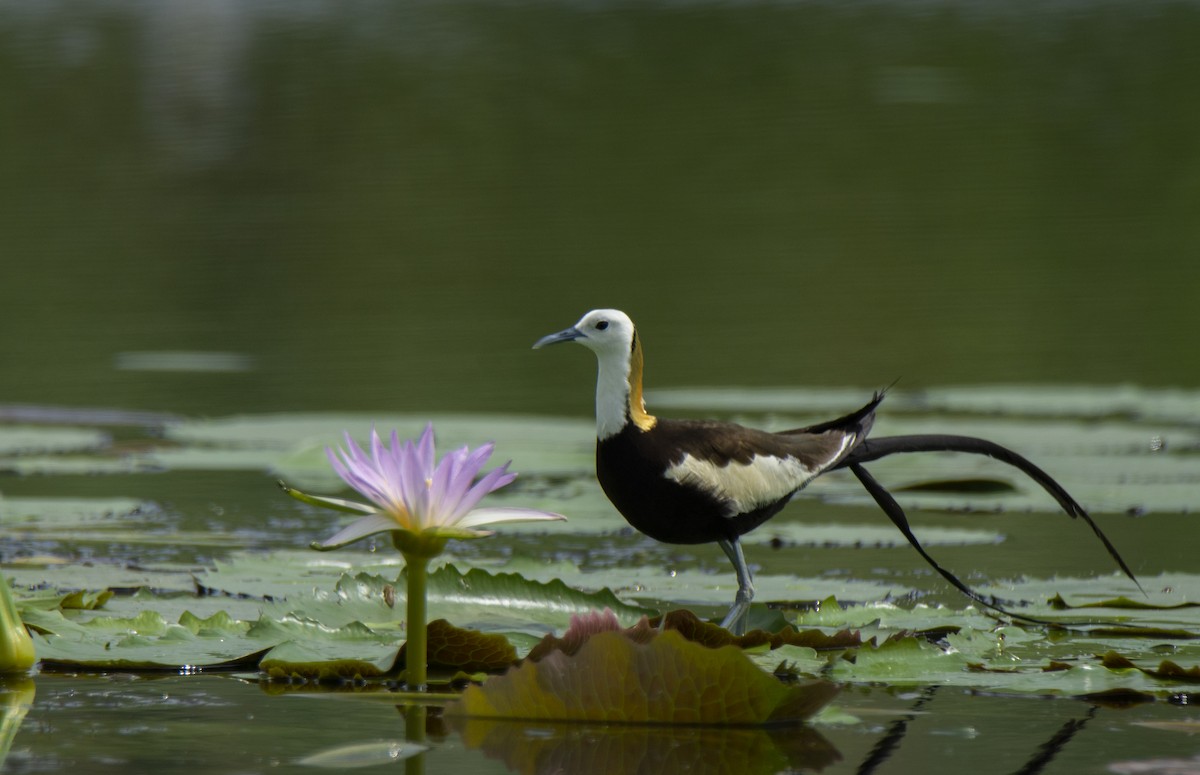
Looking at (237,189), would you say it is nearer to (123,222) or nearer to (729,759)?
(123,222)

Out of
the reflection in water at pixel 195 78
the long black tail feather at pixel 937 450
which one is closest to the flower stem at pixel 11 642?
the long black tail feather at pixel 937 450

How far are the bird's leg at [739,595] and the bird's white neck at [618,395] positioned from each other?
28 centimetres

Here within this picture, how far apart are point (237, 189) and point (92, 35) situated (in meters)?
9.22

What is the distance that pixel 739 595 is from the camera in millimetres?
3127

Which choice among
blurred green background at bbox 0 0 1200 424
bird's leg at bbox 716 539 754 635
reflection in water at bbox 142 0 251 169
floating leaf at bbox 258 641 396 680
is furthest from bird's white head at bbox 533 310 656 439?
reflection in water at bbox 142 0 251 169

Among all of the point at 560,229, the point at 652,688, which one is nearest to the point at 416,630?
the point at 652,688

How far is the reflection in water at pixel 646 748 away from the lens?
210 centimetres

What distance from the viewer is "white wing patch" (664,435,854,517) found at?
3088mm

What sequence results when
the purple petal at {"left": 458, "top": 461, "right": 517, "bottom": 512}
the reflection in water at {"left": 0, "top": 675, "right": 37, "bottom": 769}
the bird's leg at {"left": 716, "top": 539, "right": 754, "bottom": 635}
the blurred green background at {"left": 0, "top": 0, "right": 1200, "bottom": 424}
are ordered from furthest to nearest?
the blurred green background at {"left": 0, "top": 0, "right": 1200, "bottom": 424} < the bird's leg at {"left": 716, "top": 539, "right": 754, "bottom": 635} < the purple petal at {"left": 458, "top": 461, "right": 517, "bottom": 512} < the reflection in water at {"left": 0, "top": 675, "right": 37, "bottom": 769}

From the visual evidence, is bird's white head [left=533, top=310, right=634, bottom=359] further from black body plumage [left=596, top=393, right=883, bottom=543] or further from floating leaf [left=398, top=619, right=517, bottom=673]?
A: floating leaf [left=398, top=619, right=517, bottom=673]

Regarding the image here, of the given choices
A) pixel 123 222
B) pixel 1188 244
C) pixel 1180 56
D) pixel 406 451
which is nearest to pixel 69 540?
pixel 406 451

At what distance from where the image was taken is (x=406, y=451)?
7.55 feet

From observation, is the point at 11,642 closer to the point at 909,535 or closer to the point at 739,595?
the point at 739,595

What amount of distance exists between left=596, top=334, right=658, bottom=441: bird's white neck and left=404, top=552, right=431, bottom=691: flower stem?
68 cm
